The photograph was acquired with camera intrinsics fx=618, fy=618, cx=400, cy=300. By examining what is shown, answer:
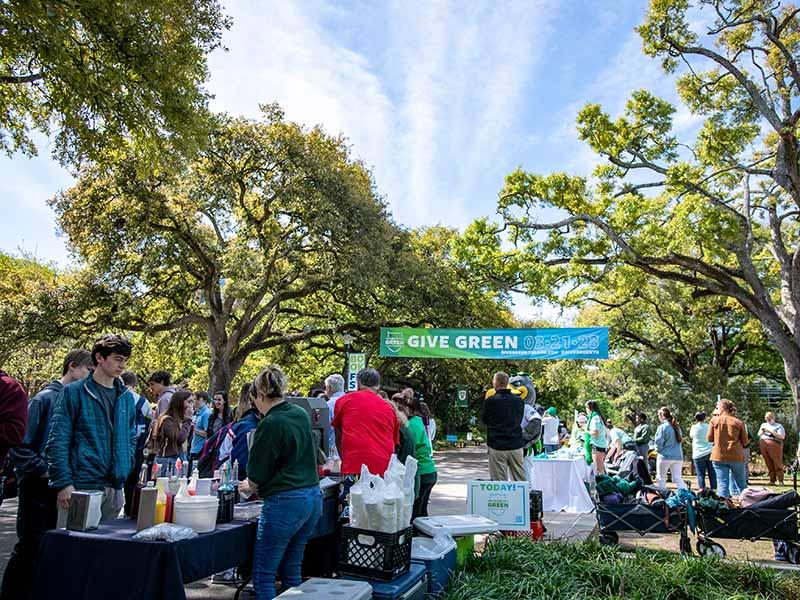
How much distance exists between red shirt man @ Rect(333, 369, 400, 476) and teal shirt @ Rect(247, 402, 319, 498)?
1229 millimetres

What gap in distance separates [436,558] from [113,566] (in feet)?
6.40

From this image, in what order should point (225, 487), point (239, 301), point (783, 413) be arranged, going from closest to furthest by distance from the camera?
point (225, 487)
point (239, 301)
point (783, 413)

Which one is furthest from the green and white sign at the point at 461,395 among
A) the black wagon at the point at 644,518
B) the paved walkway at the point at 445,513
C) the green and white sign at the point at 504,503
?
the green and white sign at the point at 504,503

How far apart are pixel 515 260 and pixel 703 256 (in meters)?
5.46

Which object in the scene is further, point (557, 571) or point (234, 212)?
point (234, 212)

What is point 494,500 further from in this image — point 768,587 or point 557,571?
point 768,587

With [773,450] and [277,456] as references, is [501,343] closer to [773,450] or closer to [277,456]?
[773,450]

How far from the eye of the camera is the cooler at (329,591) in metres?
2.71

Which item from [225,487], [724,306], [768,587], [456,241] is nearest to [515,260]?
[456,241]

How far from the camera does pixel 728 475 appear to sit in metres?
8.92

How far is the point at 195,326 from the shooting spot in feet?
70.2

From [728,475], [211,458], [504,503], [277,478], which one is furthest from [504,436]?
[277,478]

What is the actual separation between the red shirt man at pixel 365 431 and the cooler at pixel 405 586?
1.21 m

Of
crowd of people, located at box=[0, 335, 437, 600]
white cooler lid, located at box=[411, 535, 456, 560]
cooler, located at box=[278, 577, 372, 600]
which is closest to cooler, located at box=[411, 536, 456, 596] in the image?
white cooler lid, located at box=[411, 535, 456, 560]
